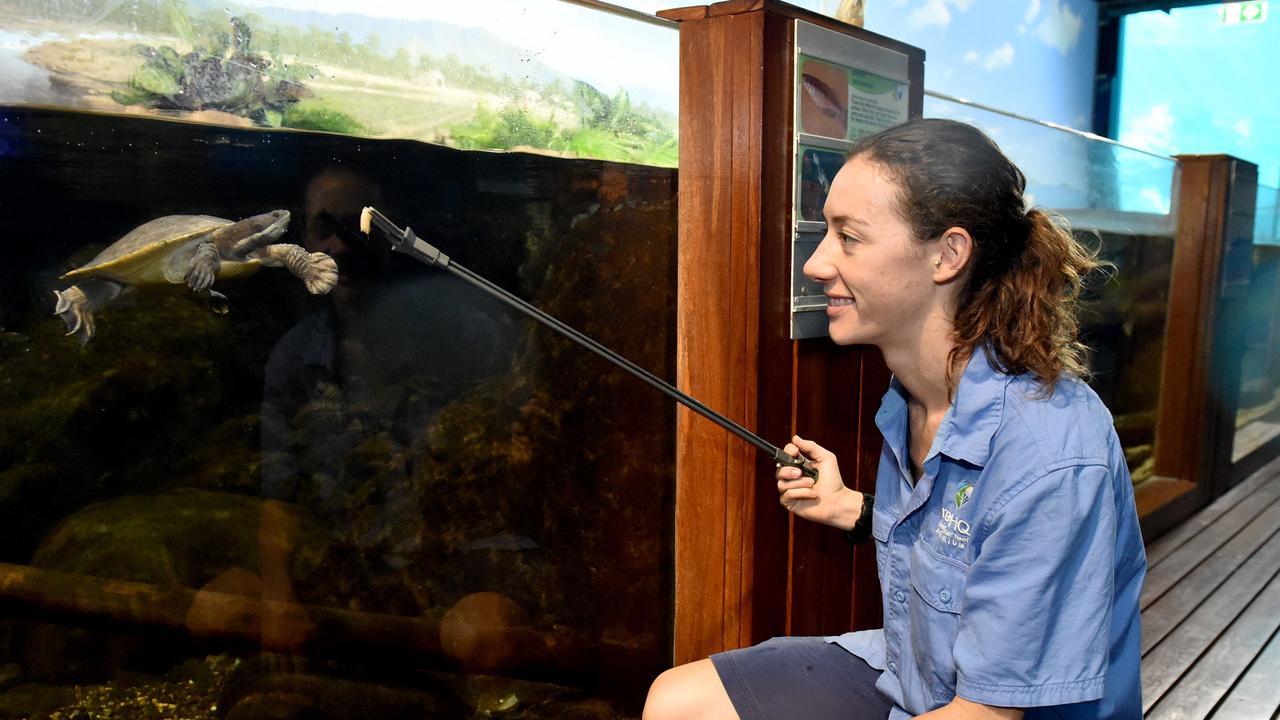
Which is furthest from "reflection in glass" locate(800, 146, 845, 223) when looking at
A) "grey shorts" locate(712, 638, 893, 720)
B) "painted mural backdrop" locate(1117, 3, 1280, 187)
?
"painted mural backdrop" locate(1117, 3, 1280, 187)

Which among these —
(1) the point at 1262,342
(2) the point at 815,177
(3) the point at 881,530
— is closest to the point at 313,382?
(3) the point at 881,530

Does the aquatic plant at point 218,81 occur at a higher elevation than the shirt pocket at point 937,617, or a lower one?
higher

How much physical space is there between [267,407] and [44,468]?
310 millimetres

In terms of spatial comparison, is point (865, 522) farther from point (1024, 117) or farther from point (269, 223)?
point (1024, 117)

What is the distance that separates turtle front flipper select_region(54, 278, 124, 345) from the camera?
1.36 m

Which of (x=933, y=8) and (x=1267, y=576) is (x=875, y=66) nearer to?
(x=1267, y=576)

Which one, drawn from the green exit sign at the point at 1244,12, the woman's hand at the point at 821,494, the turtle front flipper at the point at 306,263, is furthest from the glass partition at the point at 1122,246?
the green exit sign at the point at 1244,12

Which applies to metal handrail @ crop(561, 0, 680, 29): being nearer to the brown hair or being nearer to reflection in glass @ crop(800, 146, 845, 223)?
reflection in glass @ crop(800, 146, 845, 223)

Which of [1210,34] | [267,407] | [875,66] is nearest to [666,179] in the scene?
[875,66]

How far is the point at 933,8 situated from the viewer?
19.5 feet

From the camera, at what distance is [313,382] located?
5.24 ft

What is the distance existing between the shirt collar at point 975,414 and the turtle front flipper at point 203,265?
3.54ft

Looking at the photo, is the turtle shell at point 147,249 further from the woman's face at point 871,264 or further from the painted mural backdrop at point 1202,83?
the painted mural backdrop at point 1202,83

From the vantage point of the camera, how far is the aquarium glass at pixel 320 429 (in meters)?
1.38
